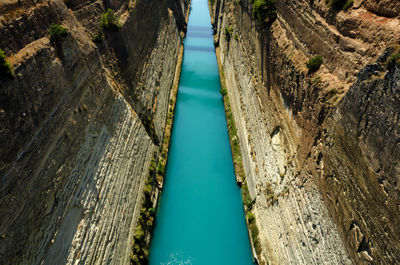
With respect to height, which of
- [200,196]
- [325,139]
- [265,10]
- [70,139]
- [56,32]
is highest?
[56,32]

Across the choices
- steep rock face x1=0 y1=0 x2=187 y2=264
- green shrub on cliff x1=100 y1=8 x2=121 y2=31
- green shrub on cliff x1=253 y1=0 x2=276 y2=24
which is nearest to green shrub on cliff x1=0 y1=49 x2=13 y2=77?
steep rock face x1=0 y1=0 x2=187 y2=264

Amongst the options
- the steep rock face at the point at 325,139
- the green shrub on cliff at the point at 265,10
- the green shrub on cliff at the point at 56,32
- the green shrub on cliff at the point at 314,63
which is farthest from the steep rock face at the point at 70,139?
the green shrub on cliff at the point at 314,63

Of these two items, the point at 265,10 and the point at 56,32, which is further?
the point at 265,10

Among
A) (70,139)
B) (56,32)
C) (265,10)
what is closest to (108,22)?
(56,32)

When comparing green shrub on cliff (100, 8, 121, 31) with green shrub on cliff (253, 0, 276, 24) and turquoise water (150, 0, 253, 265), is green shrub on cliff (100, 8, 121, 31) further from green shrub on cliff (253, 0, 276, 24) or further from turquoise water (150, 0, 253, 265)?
turquoise water (150, 0, 253, 265)

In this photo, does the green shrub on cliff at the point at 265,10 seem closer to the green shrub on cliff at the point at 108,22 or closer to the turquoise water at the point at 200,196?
the green shrub on cliff at the point at 108,22

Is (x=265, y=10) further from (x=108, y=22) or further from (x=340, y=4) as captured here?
(x=108, y=22)

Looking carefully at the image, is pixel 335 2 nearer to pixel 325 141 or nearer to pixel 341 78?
pixel 341 78

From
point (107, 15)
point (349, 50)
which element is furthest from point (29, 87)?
point (349, 50)
